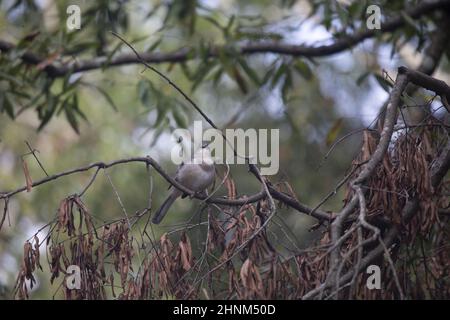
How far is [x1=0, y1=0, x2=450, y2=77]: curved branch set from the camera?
20.7 ft

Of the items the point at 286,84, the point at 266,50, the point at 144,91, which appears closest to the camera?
the point at 144,91

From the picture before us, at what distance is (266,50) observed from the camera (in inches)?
262

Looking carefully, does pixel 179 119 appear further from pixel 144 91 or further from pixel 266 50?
pixel 266 50

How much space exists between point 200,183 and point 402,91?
2.37 meters

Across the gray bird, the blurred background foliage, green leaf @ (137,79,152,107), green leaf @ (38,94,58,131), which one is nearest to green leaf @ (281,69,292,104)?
the blurred background foliage

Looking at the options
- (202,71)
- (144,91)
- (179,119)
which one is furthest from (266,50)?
(144,91)

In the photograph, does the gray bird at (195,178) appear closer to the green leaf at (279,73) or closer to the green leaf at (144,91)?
the green leaf at (144,91)

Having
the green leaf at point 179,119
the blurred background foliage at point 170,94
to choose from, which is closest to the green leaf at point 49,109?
the blurred background foliage at point 170,94

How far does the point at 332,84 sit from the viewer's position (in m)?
10.4

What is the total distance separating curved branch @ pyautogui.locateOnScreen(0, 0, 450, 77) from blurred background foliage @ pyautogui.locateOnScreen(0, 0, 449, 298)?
65 mm

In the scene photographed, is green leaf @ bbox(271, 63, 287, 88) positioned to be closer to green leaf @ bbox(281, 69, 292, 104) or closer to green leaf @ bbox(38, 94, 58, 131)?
green leaf @ bbox(281, 69, 292, 104)

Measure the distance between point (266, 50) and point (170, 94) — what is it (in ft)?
3.70
